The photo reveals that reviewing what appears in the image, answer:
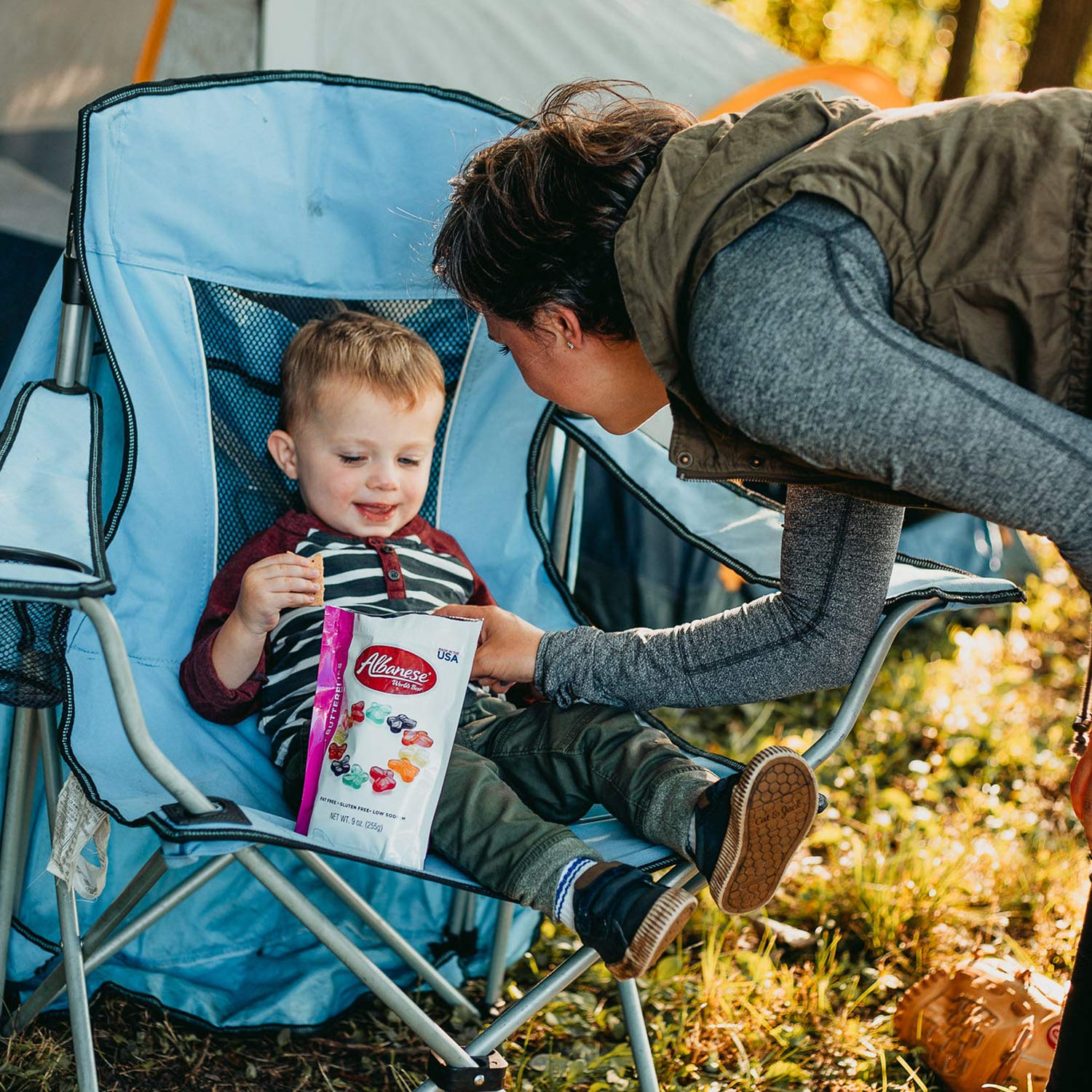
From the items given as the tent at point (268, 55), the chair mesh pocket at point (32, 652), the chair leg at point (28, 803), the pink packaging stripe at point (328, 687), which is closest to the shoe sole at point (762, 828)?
the pink packaging stripe at point (328, 687)

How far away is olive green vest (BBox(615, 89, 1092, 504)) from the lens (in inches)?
42.9

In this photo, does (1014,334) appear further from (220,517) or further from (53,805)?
(53,805)

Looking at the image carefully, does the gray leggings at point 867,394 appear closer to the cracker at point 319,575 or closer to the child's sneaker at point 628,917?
the child's sneaker at point 628,917

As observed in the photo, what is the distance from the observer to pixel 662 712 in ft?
9.96

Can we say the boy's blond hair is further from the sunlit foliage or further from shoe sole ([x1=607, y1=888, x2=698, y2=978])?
the sunlit foliage

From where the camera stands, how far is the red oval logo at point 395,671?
4.75 ft

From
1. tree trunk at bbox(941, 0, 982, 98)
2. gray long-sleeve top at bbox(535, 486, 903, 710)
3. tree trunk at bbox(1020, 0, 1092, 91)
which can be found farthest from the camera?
tree trunk at bbox(941, 0, 982, 98)

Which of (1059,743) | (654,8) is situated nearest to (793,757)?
(1059,743)

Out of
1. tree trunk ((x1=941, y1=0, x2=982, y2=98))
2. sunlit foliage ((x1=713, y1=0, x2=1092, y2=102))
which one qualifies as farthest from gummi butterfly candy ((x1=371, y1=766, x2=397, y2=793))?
sunlit foliage ((x1=713, y1=0, x2=1092, y2=102))

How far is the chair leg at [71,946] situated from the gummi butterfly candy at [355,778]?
0.39 m

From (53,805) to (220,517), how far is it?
0.47 metres

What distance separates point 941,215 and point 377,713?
2.71ft

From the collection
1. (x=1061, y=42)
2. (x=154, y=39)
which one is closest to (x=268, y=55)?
(x=154, y=39)

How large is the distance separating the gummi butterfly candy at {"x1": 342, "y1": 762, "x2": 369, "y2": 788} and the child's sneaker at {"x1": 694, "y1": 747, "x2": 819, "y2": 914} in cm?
42
